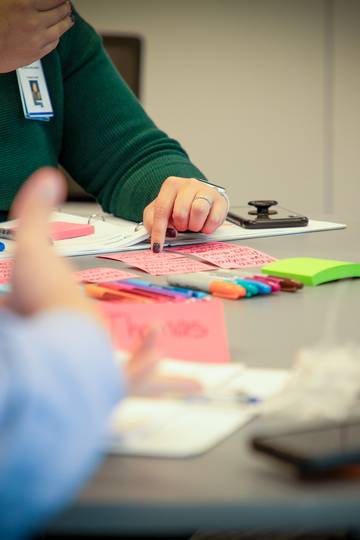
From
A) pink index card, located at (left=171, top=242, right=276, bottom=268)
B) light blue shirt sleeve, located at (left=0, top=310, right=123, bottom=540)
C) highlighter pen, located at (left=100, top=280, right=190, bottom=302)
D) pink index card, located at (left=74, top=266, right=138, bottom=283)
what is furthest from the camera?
pink index card, located at (left=171, top=242, right=276, bottom=268)

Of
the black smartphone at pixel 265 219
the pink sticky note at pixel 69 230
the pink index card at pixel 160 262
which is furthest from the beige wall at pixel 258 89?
the pink index card at pixel 160 262

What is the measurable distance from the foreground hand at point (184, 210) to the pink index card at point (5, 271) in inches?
7.4

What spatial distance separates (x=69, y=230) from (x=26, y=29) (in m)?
0.31

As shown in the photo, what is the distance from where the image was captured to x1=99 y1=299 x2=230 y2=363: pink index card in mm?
575

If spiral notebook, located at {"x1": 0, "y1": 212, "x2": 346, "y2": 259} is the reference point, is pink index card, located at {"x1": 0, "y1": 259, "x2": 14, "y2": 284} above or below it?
above

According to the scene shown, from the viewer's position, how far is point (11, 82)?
142 cm

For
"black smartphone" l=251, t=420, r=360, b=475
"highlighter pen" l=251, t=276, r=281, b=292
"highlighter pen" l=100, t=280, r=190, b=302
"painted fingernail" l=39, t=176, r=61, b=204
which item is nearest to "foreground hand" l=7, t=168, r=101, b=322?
"painted fingernail" l=39, t=176, r=61, b=204

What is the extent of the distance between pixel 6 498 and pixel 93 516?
38 millimetres

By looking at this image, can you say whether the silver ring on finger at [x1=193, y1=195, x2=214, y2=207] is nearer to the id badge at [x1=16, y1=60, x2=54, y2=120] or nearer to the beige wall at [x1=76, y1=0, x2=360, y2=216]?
the id badge at [x1=16, y1=60, x2=54, y2=120]

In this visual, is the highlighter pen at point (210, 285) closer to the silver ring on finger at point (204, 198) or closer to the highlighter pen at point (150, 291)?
the highlighter pen at point (150, 291)

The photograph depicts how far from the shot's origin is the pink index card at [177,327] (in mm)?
575

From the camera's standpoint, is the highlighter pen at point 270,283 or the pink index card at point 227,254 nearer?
the highlighter pen at point 270,283

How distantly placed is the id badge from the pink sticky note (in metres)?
0.34

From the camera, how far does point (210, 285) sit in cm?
79
